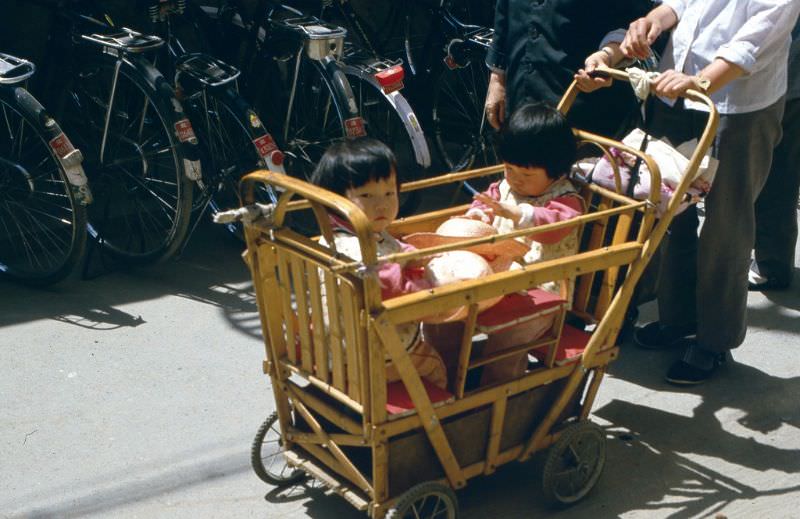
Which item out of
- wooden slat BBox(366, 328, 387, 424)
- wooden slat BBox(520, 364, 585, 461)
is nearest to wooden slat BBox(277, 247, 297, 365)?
wooden slat BBox(366, 328, 387, 424)

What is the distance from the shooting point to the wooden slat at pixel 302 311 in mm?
2975

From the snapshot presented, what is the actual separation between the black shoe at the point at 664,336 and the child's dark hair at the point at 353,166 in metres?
1.89

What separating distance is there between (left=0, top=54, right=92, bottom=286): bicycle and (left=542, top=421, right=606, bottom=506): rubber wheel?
239 cm

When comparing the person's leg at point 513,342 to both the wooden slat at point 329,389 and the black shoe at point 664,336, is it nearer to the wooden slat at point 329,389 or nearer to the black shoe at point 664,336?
the wooden slat at point 329,389

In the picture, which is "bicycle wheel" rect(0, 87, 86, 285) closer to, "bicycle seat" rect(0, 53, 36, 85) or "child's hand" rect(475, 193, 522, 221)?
"bicycle seat" rect(0, 53, 36, 85)

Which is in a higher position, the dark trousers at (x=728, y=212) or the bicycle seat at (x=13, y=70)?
the bicycle seat at (x=13, y=70)

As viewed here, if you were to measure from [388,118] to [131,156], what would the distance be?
1279mm

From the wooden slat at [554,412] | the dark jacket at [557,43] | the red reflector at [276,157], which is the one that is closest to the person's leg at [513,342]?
the wooden slat at [554,412]

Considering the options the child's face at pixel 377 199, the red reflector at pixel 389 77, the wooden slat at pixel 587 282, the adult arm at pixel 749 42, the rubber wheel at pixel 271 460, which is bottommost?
the rubber wheel at pixel 271 460

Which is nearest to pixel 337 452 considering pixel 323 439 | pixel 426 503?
pixel 323 439

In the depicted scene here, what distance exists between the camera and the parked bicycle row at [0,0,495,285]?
15.6ft

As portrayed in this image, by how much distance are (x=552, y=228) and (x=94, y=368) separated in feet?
6.90

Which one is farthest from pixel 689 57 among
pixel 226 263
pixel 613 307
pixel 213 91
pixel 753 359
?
pixel 226 263

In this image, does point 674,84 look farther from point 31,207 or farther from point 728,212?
point 31,207
